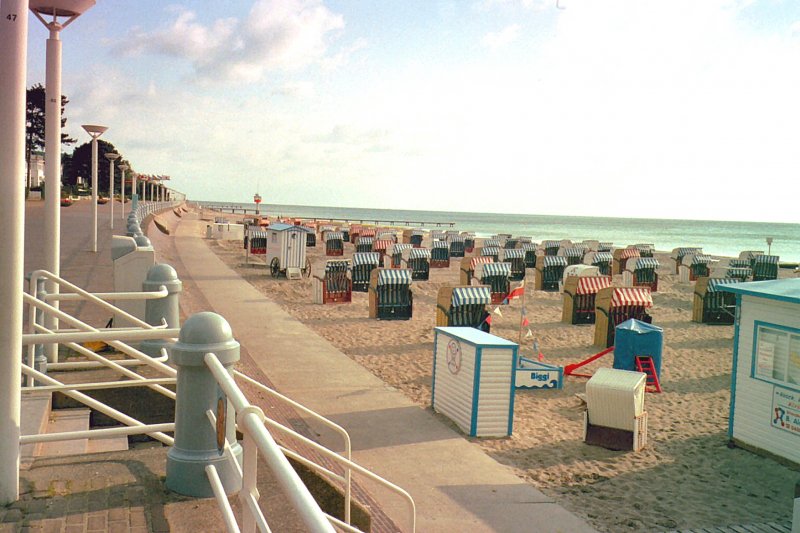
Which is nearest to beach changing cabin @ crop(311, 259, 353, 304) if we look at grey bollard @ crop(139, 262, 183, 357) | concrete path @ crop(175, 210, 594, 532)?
concrete path @ crop(175, 210, 594, 532)

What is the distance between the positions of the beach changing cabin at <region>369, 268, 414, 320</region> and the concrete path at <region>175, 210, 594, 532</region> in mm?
2895

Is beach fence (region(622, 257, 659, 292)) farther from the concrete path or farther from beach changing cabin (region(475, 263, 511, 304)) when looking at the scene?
the concrete path

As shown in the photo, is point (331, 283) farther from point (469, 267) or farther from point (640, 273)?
point (640, 273)

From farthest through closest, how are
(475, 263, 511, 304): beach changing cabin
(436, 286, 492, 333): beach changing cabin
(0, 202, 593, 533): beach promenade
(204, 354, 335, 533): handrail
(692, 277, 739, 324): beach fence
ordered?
(475, 263, 511, 304): beach changing cabin
(692, 277, 739, 324): beach fence
(436, 286, 492, 333): beach changing cabin
(0, 202, 593, 533): beach promenade
(204, 354, 335, 533): handrail

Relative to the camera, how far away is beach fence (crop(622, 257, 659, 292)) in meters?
26.0

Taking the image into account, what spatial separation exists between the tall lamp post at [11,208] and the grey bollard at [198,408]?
2.93ft

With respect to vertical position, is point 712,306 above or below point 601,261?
below

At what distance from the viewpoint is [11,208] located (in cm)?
404

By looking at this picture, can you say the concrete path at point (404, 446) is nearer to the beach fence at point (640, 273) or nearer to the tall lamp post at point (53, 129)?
the tall lamp post at point (53, 129)

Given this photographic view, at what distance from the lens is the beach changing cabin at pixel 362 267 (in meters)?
23.3

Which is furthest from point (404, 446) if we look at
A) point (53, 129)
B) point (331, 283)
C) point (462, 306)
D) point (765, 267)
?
point (765, 267)

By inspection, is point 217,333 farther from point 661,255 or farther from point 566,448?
point 661,255

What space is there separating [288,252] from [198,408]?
22.4 metres

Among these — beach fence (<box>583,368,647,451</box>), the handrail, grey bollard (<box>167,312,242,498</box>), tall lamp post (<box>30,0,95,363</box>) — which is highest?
tall lamp post (<box>30,0,95,363</box>)
